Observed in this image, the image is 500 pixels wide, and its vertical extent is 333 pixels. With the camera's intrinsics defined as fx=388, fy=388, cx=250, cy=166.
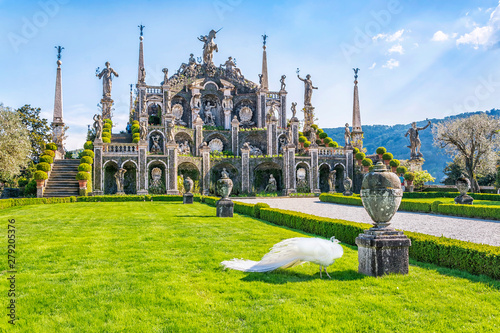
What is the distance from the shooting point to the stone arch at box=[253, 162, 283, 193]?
148ft

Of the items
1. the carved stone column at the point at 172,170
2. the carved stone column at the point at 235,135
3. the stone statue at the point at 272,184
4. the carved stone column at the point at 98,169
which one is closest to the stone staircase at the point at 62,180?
the carved stone column at the point at 98,169

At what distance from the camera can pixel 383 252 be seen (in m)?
7.23

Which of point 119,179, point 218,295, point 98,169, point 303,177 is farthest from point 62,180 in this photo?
point 218,295

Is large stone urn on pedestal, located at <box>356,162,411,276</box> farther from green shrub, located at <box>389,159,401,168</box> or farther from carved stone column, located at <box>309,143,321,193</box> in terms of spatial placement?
green shrub, located at <box>389,159,401,168</box>

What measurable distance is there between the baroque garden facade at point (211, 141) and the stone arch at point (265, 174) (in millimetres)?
119

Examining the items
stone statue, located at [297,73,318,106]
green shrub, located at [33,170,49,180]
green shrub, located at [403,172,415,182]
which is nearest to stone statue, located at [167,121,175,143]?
green shrub, located at [33,170,49,180]

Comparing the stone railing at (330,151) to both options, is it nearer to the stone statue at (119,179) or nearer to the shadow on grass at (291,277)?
the stone statue at (119,179)

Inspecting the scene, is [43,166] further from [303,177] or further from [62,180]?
[303,177]

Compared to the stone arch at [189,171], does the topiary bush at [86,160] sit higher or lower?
higher

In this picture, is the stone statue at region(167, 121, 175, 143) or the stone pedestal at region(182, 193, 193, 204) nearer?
the stone pedestal at region(182, 193, 193, 204)

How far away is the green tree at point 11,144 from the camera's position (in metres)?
32.0

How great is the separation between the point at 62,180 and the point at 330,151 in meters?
27.7

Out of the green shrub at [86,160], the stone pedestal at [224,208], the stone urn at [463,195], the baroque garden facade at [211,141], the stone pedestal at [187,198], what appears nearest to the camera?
the stone pedestal at [224,208]

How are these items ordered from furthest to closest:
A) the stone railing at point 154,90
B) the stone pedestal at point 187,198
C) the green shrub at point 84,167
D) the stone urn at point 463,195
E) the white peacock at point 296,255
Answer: the stone railing at point 154,90
the green shrub at point 84,167
the stone pedestal at point 187,198
the stone urn at point 463,195
the white peacock at point 296,255
